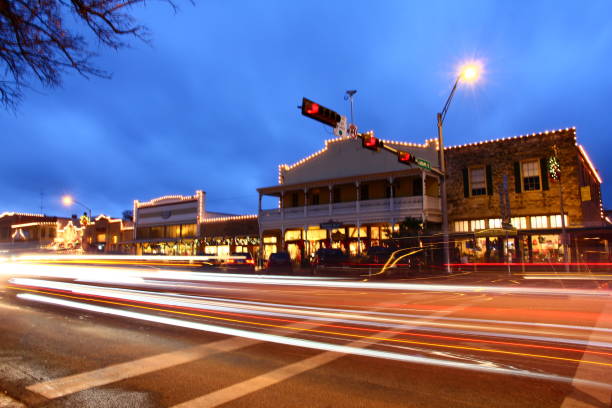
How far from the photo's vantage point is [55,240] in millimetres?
61906

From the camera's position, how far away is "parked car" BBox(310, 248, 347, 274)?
974 inches

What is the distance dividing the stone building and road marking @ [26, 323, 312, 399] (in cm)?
2073

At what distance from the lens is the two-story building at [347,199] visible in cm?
3050

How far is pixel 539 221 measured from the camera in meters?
27.4

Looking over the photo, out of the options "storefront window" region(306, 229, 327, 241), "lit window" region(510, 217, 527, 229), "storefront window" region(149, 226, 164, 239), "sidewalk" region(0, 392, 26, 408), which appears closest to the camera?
"sidewalk" region(0, 392, 26, 408)

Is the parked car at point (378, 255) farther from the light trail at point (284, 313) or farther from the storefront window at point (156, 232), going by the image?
the storefront window at point (156, 232)

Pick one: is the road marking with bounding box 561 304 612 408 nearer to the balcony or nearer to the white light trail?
the white light trail

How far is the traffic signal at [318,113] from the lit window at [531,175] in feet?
63.0

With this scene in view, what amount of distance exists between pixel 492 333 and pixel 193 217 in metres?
40.3

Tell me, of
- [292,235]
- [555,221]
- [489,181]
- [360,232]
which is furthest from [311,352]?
[292,235]

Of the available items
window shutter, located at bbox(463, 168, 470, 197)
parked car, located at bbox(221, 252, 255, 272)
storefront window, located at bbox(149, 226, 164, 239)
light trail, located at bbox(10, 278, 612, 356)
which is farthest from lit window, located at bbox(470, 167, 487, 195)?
storefront window, located at bbox(149, 226, 164, 239)

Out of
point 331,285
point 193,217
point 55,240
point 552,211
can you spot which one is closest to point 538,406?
point 331,285

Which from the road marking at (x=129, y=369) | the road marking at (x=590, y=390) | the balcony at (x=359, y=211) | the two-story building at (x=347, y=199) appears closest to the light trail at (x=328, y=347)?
the road marking at (x=590, y=390)

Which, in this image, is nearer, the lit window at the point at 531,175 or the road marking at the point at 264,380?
the road marking at the point at 264,380
